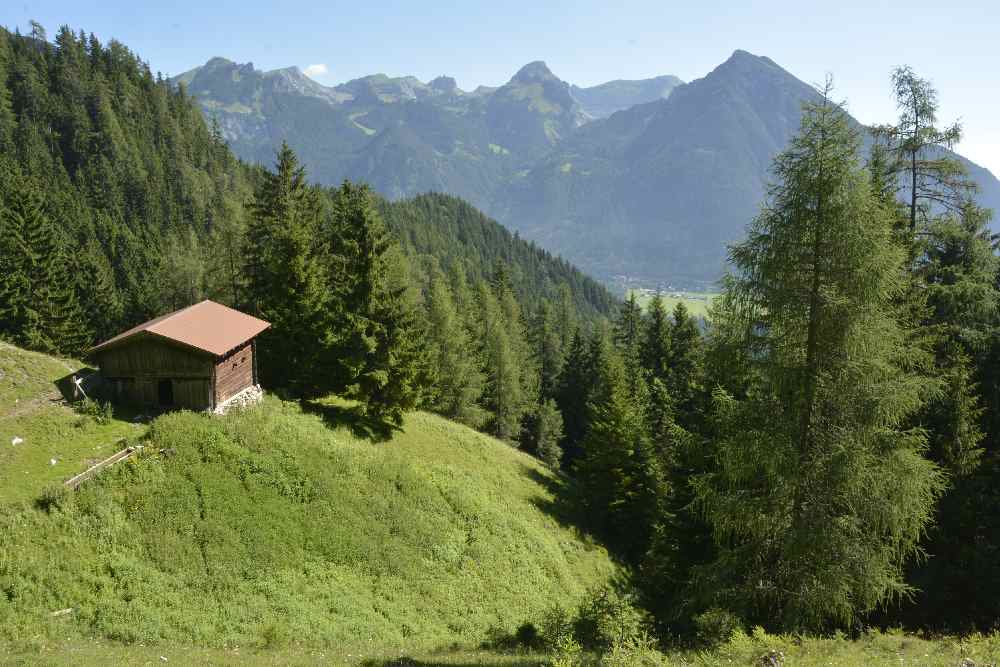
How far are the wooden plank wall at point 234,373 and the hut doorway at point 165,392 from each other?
7.36ft

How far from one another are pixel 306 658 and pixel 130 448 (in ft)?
42.6

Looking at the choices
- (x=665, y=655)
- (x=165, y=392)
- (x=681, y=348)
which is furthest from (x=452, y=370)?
(x=665, y=655)

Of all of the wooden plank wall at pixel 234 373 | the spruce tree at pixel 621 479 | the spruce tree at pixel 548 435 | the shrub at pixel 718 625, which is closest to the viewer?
the shrub at pixel 718 625

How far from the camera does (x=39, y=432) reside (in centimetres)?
2334

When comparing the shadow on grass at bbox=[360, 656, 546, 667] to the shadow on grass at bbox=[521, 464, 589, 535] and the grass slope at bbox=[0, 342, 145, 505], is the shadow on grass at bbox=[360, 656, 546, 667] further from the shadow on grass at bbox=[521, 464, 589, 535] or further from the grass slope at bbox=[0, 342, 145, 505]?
the shadow on grass at bbox=[521, 464, 589, 535]

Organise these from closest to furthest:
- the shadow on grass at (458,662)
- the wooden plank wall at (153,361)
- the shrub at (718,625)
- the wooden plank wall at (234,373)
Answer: the shrub at (718,625) → the shadow on grass at (458,662) → the wooden plank wall at (153,361) → the wooden plank wall at (234,373)

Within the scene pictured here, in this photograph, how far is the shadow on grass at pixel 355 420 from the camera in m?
34.2

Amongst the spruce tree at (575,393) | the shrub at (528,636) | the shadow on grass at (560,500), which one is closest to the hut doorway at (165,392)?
the shrub at (528,636)

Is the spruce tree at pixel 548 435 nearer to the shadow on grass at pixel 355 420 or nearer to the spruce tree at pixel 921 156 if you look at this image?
the shadow on grass at pixel 355 420

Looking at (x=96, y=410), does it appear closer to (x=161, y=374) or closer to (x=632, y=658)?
(x=161, y=374)

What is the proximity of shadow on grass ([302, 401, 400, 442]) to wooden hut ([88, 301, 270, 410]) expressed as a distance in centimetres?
657

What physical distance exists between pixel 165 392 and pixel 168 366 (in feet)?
4.82

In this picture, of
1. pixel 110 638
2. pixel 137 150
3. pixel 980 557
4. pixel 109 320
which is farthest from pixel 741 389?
pixel 137 150

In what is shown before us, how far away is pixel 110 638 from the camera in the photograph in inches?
650
